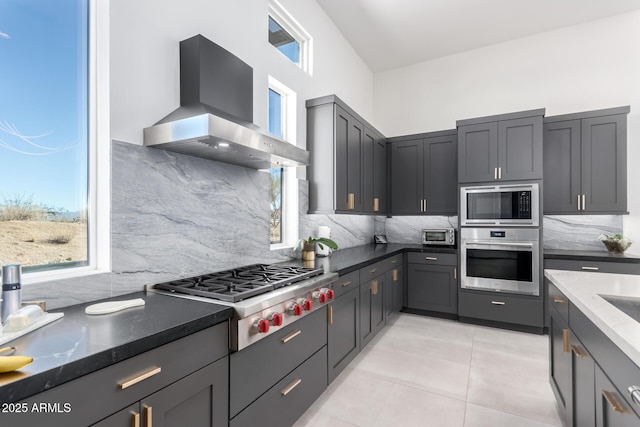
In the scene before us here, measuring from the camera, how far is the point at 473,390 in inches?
91.9

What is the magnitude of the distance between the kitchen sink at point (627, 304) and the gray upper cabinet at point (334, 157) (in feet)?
6.67

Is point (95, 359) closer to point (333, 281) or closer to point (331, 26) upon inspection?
point (333, 281)

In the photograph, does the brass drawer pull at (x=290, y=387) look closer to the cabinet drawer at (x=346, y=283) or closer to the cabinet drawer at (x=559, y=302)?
the cabinet drawer at (x=346, y=283)

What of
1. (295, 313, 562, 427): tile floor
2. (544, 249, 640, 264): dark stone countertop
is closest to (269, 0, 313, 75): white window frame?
(295, 313, 562, 427): tile floor

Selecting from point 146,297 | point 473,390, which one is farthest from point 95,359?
point 473,390

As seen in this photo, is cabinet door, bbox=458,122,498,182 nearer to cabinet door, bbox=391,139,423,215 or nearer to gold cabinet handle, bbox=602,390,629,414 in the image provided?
cabinet door, bbox=391,139,423,215

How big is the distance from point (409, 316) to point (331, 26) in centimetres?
387

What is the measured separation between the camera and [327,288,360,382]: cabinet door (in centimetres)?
224

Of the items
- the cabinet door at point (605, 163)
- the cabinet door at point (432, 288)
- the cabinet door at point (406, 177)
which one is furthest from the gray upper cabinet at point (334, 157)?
the cabinet door at point (605, 163)

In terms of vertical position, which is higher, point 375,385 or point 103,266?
point 103,266

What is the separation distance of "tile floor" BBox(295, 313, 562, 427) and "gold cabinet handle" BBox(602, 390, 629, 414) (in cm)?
107

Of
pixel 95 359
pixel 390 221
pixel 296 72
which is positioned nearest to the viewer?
pixel 95 359

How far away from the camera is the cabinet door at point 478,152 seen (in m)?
3.68

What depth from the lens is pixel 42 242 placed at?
140cm
